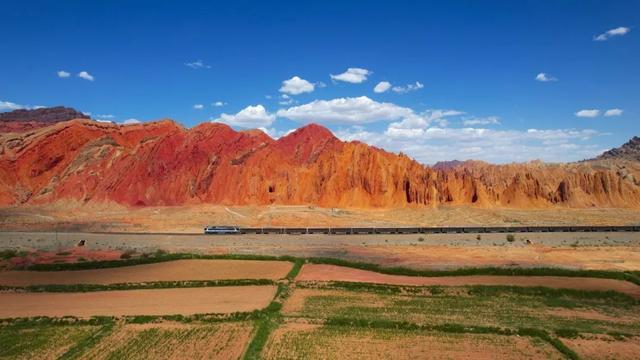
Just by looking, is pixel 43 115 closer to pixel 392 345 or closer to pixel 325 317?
pixel 325 317

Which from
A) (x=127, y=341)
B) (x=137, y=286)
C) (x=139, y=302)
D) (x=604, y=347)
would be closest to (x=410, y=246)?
(x=137, y=286)

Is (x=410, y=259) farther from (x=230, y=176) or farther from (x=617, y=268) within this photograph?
(x=230, y=176)

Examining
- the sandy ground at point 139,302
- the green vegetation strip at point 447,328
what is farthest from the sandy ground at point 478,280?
the green vegetation strip at point 447,328

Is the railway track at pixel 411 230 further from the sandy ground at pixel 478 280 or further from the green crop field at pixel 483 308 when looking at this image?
the green crop field at pixel 483 308

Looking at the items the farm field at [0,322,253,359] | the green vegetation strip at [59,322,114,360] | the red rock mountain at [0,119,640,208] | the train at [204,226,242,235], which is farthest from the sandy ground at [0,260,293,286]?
the red rock mountain at [0,119,640,208]

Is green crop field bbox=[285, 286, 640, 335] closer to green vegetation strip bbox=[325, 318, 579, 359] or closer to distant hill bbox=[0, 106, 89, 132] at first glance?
green vegetation strip bbox=[325, 318, 579, 359]
